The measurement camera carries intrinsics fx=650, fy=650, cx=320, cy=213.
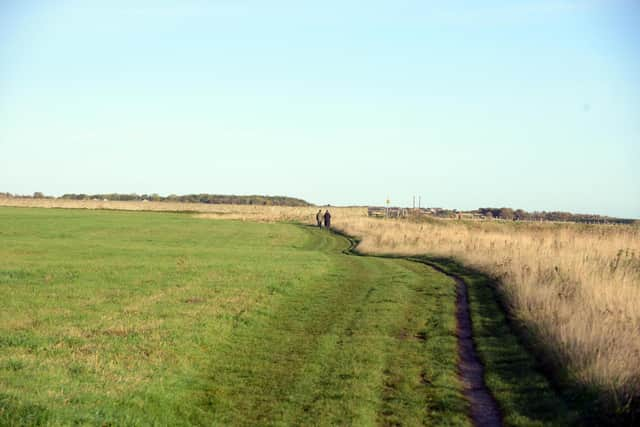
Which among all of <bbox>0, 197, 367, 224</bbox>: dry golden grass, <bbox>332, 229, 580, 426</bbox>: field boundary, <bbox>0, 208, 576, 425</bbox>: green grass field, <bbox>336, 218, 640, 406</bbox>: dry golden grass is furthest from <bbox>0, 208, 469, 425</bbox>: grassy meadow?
<bbox>0, 197, 367, 224</bbox>: dry golden grass

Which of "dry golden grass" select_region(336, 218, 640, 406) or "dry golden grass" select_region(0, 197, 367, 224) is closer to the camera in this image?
"dry golden grass" select_region(336, 218, 640, 406)

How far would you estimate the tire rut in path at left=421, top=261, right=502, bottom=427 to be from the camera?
8.37 meters

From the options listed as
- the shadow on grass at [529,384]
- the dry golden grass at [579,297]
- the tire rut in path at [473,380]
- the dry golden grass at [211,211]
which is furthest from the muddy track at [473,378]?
A: the dry golden grass at [211,211]

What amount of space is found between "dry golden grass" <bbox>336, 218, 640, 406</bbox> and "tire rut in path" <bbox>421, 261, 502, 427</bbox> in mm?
1182

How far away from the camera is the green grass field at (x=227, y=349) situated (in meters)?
8.30

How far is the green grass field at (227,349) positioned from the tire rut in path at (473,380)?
0.17 metres

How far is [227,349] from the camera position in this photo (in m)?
12.0

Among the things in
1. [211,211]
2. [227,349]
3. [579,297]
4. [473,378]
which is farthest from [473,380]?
[211,211]

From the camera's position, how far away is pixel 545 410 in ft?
27.9

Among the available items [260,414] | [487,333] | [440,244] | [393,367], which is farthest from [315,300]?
[440,244]

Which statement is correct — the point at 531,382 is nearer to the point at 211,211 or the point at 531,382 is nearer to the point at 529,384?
the point at 529,384

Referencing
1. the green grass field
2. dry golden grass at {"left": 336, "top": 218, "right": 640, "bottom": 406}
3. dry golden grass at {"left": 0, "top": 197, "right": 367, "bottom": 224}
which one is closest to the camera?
the green grass field

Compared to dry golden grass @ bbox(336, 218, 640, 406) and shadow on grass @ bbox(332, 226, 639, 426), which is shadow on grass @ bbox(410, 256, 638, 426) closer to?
shadow on grass @ bbox(332, 226, 639, 426)

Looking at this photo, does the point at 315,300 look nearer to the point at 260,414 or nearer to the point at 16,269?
the point at 260,414
